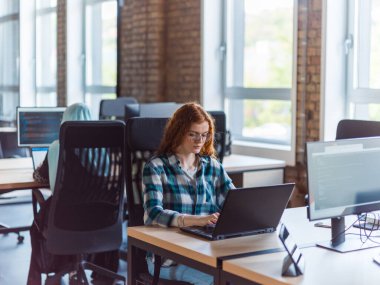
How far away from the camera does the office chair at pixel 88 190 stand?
3.67m

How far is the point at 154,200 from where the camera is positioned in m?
2.84

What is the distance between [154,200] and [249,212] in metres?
0.50

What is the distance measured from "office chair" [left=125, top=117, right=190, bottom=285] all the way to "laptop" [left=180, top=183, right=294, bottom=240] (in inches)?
25.6

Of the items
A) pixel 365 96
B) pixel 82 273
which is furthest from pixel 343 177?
pixel 365 96

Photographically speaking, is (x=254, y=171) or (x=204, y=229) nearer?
(x=204, y=229)

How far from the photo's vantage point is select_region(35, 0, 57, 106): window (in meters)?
6.01

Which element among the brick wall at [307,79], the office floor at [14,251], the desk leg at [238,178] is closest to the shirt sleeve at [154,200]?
the office floor at [14,251]

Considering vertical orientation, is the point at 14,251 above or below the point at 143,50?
below

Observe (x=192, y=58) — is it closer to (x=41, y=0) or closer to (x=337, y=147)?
(x=41, y=0)

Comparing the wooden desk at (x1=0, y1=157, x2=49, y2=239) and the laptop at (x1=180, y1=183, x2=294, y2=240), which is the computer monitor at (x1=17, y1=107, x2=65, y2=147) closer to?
the wooden desk at (x1=0, y1=157, x2=49, y2=239)

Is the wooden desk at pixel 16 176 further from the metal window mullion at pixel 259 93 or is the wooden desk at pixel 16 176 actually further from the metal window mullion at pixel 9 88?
the metal window mullion at pixel 259 93

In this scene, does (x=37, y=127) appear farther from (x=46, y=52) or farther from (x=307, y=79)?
Result: (x=307, y=79)

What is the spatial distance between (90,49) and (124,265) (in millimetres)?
2630

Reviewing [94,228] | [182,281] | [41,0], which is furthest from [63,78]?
[182,281]
